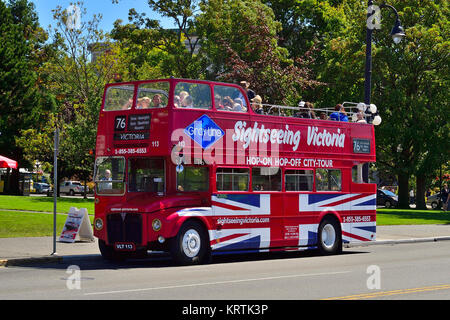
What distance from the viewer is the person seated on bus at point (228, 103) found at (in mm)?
18562

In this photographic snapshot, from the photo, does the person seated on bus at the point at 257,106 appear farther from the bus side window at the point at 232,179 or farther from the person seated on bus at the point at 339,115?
the person seated on bus at the point at 339,115

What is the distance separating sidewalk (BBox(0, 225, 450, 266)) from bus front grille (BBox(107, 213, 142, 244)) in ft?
4.31

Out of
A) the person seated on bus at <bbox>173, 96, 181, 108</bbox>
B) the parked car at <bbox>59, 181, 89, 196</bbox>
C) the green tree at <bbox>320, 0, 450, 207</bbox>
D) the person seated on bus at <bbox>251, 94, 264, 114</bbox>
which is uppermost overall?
the green tree at <bbox>320, 0, 450, 207</bbox>

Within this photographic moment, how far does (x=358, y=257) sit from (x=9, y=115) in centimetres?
4818

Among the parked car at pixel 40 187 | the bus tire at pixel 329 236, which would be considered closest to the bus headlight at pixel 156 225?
the bus tire at pixel 329 236

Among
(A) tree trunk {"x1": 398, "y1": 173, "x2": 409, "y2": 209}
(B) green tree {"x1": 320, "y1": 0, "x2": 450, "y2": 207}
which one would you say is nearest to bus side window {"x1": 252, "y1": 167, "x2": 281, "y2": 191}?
(B) green tree {"x1": 320, "y1": 0, "x2": 450, "y2": 207}

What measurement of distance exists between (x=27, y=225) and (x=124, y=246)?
1002 cm

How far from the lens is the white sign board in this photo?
21.7m

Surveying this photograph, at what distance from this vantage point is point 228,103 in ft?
61.2

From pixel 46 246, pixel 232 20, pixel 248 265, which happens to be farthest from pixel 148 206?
pixel 232 20

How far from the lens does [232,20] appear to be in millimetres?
47562

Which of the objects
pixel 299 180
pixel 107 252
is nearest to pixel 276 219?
pixel 299 180

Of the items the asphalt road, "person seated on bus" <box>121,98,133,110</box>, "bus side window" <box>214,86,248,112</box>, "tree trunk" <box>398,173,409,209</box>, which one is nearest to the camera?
the asphalt road

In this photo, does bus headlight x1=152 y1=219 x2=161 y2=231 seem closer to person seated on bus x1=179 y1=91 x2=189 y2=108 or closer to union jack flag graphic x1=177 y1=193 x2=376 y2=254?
union jack flag graphic x1=177 y1=193 x2=376 y2=254
